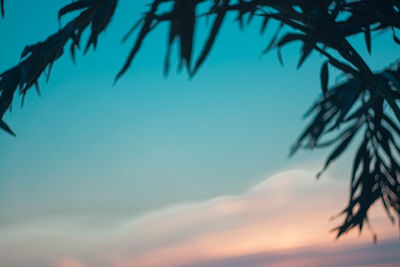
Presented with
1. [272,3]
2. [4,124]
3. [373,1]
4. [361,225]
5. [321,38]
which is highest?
[373,1]

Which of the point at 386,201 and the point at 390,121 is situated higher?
the point at 390,121

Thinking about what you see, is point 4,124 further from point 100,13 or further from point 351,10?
point 351,10

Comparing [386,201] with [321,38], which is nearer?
[321,38]

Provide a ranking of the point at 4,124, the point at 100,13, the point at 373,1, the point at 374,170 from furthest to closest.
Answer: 1. the point at 374,170
2. the point at 373,1
3. the point at 4,124
4. the point at 100,13

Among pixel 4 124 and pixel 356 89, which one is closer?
pixel 4 124

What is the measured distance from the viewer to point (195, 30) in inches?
32.8

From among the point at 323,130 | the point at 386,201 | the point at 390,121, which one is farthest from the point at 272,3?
the point at 386,201

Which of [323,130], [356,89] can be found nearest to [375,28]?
[356,89]

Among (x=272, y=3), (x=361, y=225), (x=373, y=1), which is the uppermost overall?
(x=373, y=1)

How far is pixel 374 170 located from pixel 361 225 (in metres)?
0.60

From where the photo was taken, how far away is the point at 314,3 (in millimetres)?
1510

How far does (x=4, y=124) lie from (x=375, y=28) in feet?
6.65

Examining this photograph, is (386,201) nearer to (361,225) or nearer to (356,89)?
(361,225)

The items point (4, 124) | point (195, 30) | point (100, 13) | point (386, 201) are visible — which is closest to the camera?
point (195, 30)
